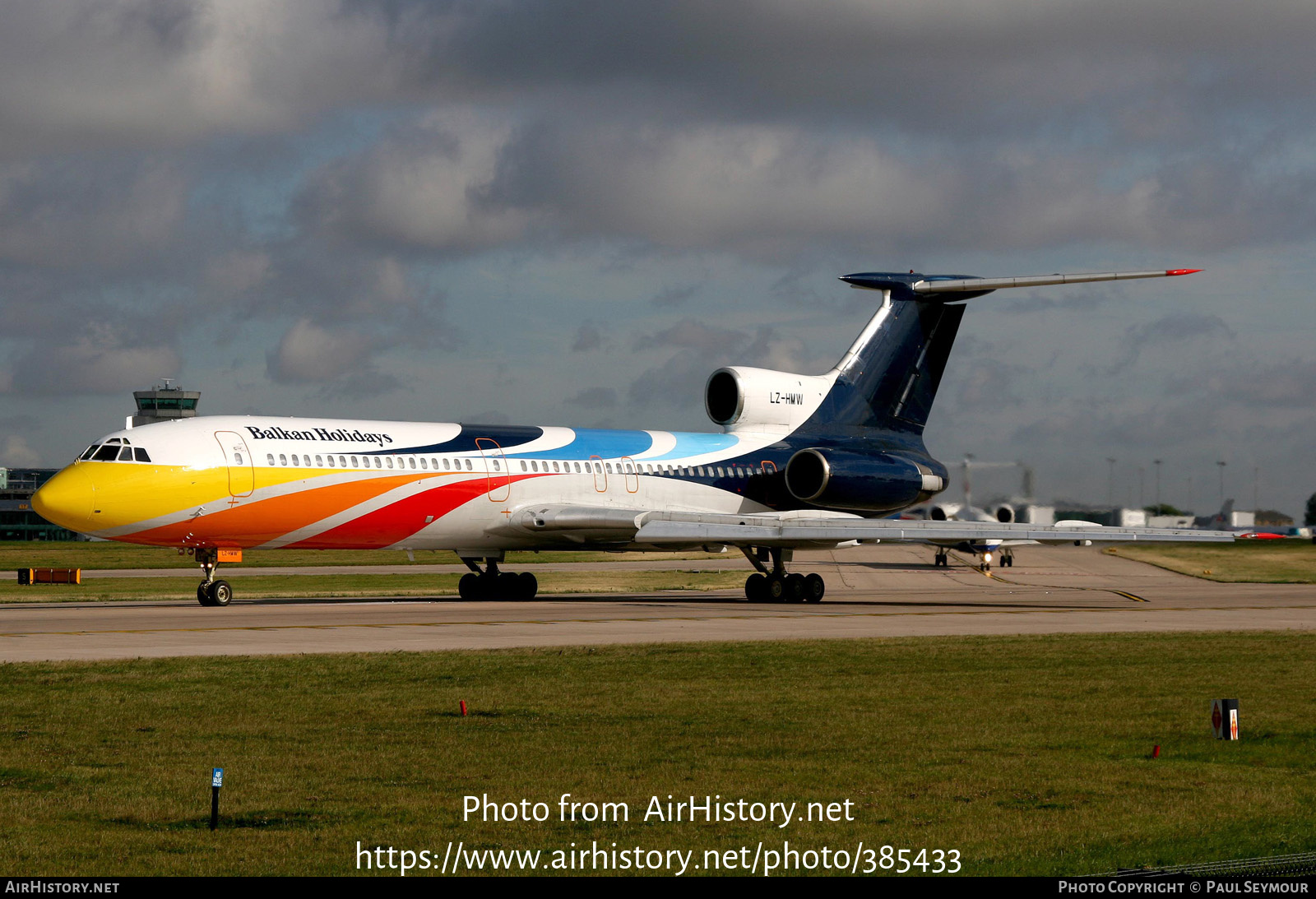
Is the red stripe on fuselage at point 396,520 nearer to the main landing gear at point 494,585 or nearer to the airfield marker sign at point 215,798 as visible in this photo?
the main landing gear at point 494,585

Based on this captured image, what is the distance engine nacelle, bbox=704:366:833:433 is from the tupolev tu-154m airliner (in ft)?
0.19

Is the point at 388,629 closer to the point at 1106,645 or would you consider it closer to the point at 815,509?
the point at 1106,645

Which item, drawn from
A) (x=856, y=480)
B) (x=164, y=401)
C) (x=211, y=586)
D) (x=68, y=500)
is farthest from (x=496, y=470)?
(x=164, y=401)

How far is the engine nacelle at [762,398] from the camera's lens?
42344 millimetres

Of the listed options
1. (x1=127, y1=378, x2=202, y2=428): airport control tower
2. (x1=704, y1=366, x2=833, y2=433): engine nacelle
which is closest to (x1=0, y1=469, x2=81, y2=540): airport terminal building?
(x1=127, y1=378, x2=202, y2=428): airport control tower

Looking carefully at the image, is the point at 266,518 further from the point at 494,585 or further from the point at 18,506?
the point at 18,506

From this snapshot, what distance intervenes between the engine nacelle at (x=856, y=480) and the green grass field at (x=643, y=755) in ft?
65.0

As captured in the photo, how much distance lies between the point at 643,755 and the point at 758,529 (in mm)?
23974

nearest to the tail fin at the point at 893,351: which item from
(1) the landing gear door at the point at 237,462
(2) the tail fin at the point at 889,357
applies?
(2) the tail fin at the point at 889,357

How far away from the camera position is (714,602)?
37.5m

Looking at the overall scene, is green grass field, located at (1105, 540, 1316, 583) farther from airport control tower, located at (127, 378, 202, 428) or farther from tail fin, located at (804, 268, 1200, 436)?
airport control tower, located at (127, 378, 202, 428)

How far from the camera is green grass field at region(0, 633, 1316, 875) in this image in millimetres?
9266

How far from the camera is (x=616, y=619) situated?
97.7 feet

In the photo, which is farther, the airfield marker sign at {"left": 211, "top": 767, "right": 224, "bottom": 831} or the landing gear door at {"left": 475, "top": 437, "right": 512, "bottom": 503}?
the landing gear door at {"left": 475, "top": 437, "right": 512, "bottom": 503}
